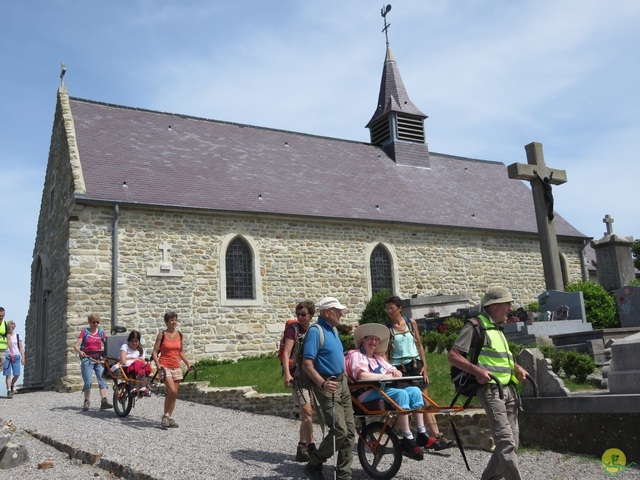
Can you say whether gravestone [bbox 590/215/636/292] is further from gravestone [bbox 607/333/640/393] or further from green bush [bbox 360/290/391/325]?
gravestone [bbox 607/333/640/393]

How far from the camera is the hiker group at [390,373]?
4715 millimetres

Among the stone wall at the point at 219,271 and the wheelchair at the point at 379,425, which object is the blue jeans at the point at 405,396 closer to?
the wheelchair at the point at 379,425

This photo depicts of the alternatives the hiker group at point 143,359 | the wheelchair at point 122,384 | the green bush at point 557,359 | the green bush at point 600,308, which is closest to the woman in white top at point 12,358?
the hiker group at point 143,359

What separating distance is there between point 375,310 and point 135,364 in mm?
8694

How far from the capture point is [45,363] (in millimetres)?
17578

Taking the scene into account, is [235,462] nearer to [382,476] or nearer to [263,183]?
[382,476]

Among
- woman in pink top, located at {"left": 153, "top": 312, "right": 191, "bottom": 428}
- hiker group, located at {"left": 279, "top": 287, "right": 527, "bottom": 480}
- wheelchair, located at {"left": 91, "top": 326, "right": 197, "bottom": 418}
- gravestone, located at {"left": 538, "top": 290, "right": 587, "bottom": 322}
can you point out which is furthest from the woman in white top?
gravestone, located at {"left": 538, "top": 290, "right": 587, "bottom": 322}

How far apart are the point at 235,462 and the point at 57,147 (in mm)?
15120

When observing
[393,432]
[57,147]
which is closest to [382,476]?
[393,432]

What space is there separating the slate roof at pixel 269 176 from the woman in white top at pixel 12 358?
4016mm

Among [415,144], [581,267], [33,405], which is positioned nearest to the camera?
[33,405]

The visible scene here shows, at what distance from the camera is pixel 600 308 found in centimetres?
1387

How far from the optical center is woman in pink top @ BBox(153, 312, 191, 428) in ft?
27.3

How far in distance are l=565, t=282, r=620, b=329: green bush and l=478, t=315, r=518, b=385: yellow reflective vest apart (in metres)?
9.92
